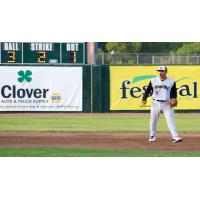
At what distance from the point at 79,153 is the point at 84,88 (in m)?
15.9

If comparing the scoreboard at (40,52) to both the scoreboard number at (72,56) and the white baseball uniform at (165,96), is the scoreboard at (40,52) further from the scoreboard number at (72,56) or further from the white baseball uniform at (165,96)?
the white baseball uniform at (165,96)

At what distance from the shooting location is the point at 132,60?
1839 inches

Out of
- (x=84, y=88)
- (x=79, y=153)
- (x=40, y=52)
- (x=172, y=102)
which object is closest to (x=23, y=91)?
(x=84, y=88)

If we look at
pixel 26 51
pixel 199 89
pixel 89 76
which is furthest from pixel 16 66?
pixel 26 51

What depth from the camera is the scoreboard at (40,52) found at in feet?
140

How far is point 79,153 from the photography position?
14.7m

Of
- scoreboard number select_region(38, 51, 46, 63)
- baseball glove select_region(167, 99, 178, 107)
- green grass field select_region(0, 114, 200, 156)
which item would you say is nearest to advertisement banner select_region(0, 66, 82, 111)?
green grass field select_region(0, 114, 200, 156)

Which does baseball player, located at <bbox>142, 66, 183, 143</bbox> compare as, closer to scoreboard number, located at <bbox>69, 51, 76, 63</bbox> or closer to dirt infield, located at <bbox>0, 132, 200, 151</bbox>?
dirt infield, located at <bbox>0, 132, 200, 151</bbox>

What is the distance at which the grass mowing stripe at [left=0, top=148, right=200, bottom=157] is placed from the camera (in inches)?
561

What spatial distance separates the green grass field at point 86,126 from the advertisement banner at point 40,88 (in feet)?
5.52

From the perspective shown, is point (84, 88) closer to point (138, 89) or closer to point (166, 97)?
point (138, 89)

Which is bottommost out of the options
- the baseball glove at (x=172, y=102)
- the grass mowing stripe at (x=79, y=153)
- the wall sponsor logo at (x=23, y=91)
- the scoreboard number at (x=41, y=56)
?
the grass mowing stripe at (x=79, y=153)

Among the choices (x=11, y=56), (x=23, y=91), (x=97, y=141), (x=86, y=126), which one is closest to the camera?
(x=97, y=141)

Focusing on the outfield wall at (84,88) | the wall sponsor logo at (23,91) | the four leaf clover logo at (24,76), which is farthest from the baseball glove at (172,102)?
the four leaf clover logo at (24,76)
